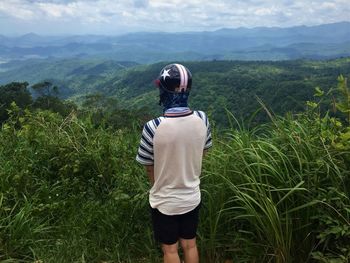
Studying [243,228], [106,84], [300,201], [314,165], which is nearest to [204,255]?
[243,228]

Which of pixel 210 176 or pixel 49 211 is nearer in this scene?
pixel 210 176

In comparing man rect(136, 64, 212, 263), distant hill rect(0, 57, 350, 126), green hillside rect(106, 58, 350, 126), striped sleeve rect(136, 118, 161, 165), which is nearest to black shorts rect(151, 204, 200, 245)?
man rect(136, 64, 212, 263)

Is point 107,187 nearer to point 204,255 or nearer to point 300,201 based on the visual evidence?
point 204,255

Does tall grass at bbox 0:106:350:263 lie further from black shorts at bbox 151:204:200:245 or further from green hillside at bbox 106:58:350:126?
green hillside at bbox 106:58:350:126

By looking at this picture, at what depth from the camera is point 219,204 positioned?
9.53 feet

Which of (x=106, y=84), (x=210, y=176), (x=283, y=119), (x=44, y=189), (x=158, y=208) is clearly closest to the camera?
(x=158, y=208)

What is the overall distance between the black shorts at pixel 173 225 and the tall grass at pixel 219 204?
379 millimetres

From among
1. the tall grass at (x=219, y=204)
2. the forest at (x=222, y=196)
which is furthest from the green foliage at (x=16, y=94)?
the tall grass at (x=219, y=204)

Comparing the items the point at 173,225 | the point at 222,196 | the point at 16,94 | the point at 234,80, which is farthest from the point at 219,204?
the point at 234,80

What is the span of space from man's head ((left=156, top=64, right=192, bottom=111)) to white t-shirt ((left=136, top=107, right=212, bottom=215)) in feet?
0.20

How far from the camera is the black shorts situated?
7.84ft

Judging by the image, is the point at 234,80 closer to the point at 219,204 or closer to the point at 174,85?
the point at 219,204

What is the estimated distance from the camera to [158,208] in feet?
7.80

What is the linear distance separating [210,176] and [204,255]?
618mm
